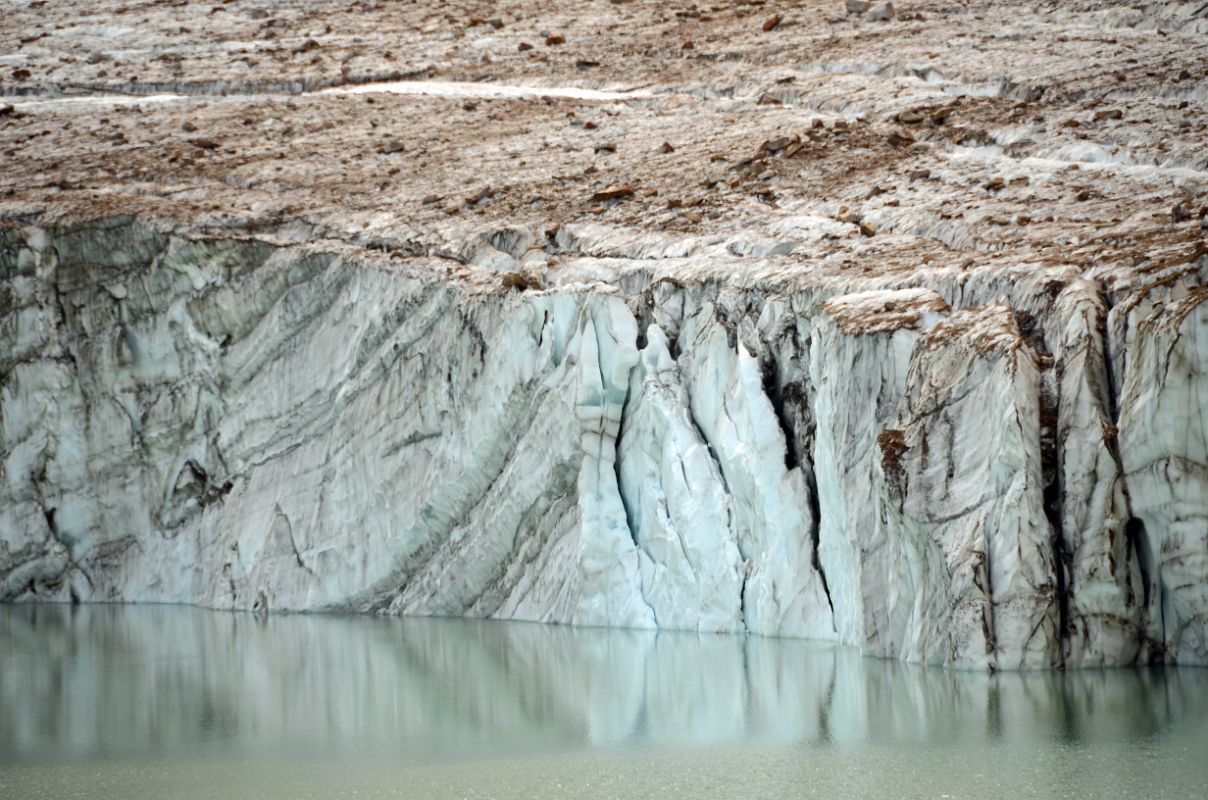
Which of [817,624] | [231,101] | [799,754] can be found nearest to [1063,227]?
[817,624]

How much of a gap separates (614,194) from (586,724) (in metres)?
14.1

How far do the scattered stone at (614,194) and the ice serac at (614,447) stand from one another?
76.7 inches

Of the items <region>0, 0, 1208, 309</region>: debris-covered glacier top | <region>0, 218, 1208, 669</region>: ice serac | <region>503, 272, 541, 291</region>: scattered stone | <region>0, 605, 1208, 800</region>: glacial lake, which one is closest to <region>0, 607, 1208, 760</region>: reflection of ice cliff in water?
<region>0, 605, 1208, 800</region>: glacial lake

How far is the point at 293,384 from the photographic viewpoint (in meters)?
31.0

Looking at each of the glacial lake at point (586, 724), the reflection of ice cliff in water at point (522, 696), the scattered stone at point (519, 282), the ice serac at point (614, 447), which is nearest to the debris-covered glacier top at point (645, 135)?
the scattered stone at point (519, 282)

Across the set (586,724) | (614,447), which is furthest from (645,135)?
(586,724)

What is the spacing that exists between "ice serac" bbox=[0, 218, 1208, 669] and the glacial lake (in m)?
0.91

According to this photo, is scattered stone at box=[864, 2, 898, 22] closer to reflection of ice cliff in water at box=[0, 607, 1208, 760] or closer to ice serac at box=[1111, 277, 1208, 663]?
reflection of ice cliff in water at box=[0, 607, 1208, 760]

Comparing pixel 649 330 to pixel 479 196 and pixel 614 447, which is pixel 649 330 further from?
pixel 479 196

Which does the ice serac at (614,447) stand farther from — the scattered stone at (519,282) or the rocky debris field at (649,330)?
the scattered stone at (519,282)

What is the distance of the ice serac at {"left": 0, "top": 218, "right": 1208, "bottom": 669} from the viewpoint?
18.0 meters

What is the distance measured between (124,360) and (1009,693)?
2048 centimetres

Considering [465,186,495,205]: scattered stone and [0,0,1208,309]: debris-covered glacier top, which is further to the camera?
[465,186,495,205]: scattered stone

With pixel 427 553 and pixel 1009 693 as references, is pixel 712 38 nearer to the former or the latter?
pixel 427 553
